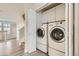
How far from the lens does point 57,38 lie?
2193mm

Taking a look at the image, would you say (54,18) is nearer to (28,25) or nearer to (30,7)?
(28,25)

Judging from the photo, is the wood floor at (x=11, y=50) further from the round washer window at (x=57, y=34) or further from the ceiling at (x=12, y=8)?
the ceiling at (x=12, y=8)

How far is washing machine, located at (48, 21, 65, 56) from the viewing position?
6.66ft

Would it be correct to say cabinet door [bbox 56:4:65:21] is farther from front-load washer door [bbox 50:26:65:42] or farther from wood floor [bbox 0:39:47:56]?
wood floor [bbox 0:39:47:56]

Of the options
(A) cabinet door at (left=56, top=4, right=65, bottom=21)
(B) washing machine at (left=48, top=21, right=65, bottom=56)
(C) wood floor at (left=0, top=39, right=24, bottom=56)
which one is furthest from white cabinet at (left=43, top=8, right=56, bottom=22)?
(C) wood floor at (left=0, top=39, right=24, bottom=56)

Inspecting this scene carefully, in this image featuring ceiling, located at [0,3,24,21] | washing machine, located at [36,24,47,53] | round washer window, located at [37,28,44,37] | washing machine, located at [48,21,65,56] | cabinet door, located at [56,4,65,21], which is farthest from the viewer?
ceiling, located at [0,3,24,21]

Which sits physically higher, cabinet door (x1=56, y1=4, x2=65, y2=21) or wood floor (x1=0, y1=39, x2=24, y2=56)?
cabinet door (x1=56, y1=4, x2=65, y2=21)

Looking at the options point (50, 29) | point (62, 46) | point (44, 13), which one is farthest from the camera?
point (44, 13)

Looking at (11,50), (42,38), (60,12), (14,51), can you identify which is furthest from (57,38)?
(11,50)

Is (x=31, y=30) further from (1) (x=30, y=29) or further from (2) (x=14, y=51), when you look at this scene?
(2) (x=14, y=51)

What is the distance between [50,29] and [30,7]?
1188 mm

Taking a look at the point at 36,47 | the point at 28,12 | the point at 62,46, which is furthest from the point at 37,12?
the point at 62,46

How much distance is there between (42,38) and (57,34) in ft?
2.52

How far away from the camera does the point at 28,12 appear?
9.23 ft
